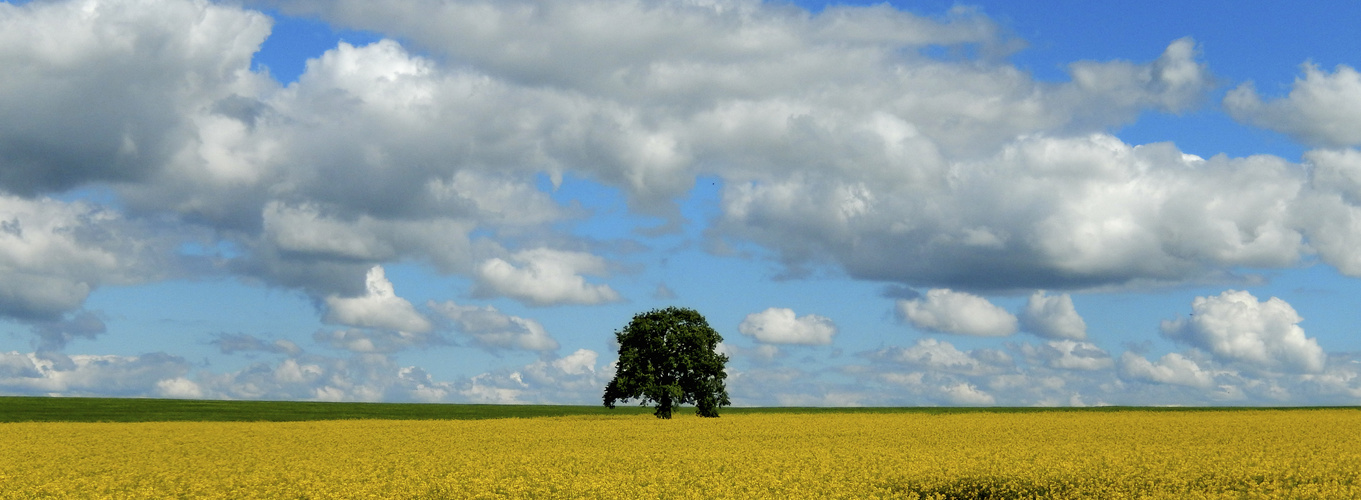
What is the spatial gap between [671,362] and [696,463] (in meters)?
39.0

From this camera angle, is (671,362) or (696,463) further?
(671,362)

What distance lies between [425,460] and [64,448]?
72.7ft

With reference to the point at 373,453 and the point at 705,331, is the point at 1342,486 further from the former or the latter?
the point at 705,331

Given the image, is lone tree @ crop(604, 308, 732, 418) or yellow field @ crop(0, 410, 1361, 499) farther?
lone tree @ crop(604, 308, 732, 418)

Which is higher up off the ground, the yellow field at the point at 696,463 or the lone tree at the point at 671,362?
the lone tree at the point at 671,362

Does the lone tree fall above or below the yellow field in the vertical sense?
above

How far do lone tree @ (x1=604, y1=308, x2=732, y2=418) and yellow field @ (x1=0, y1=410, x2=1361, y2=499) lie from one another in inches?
553

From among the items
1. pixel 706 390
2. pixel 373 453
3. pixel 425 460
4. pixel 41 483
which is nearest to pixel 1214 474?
pixel 425 460

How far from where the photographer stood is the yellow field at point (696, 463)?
29344 mm

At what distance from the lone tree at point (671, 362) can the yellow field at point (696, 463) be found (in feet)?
46.1

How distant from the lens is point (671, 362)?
75.8 m

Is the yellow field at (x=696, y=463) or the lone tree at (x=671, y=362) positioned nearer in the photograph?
the yellow field at (x=696, y=463)

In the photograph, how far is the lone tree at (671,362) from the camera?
75.2 m

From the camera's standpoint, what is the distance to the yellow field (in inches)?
1155
